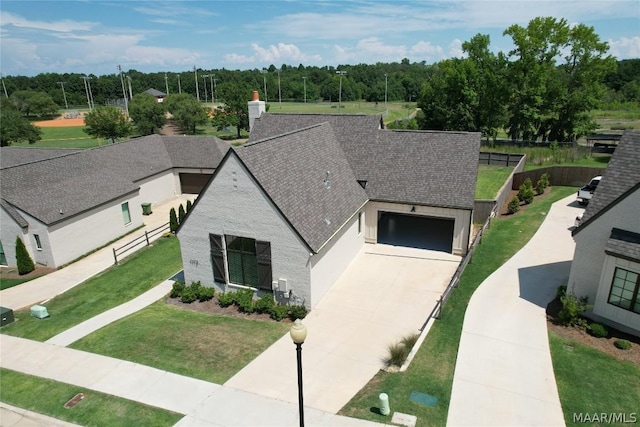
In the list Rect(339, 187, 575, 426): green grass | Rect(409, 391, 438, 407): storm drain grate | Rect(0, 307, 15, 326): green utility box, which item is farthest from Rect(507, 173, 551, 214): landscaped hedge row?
Rect(0, 307, 15, 326): green utility box

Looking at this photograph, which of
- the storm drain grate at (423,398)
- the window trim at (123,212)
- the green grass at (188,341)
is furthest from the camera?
the window trim at (123,212)

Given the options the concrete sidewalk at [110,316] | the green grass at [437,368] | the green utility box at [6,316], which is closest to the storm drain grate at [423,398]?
the green grass at [437,368]

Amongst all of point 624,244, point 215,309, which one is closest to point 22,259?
point 215,309

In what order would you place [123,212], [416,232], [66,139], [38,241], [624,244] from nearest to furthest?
[624,244], [38,241], [416,232], [123,212], [66,139]

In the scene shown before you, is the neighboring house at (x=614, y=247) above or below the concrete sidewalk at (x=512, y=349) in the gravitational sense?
above

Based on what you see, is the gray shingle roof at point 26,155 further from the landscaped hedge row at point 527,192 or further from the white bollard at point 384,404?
the landscaped hedge row at point 527,192

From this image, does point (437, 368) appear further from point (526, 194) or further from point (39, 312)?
point (526, 194)
